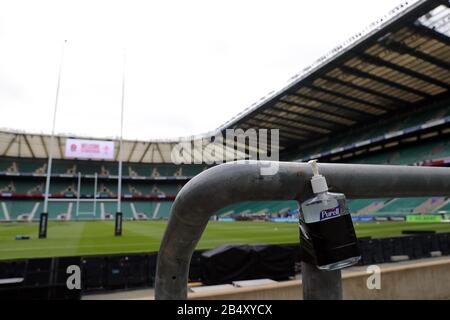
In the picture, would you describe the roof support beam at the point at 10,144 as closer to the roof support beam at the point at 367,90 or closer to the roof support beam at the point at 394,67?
the roof support beam at the point at 367,90

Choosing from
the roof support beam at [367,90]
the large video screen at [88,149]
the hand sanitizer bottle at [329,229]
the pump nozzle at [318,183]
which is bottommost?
the hand sanitizer bottle at [329,229]

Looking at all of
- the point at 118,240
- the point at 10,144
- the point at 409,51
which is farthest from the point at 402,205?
the point at 10,144

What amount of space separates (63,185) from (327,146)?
49323 millimetres

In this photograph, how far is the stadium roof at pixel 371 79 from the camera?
78.3ft

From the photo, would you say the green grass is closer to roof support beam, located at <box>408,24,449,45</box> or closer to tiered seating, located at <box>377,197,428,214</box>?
tiered seating, located at <box>377,197,428,214</box>

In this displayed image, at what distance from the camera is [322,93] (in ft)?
115

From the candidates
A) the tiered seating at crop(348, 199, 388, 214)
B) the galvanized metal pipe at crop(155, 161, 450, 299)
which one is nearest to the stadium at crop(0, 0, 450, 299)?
the galvanized metal pipe at crop(155, 161, 450, 299)

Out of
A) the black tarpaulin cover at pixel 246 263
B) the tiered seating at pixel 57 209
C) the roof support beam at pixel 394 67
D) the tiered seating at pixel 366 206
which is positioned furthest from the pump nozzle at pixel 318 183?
the tiered seating at pixel 57 209

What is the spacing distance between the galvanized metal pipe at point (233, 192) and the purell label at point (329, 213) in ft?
0.38

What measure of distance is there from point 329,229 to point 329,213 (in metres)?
0.05

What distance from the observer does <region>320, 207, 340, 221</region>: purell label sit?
3.75ft

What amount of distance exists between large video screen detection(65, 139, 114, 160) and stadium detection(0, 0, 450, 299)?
0.17 meters
